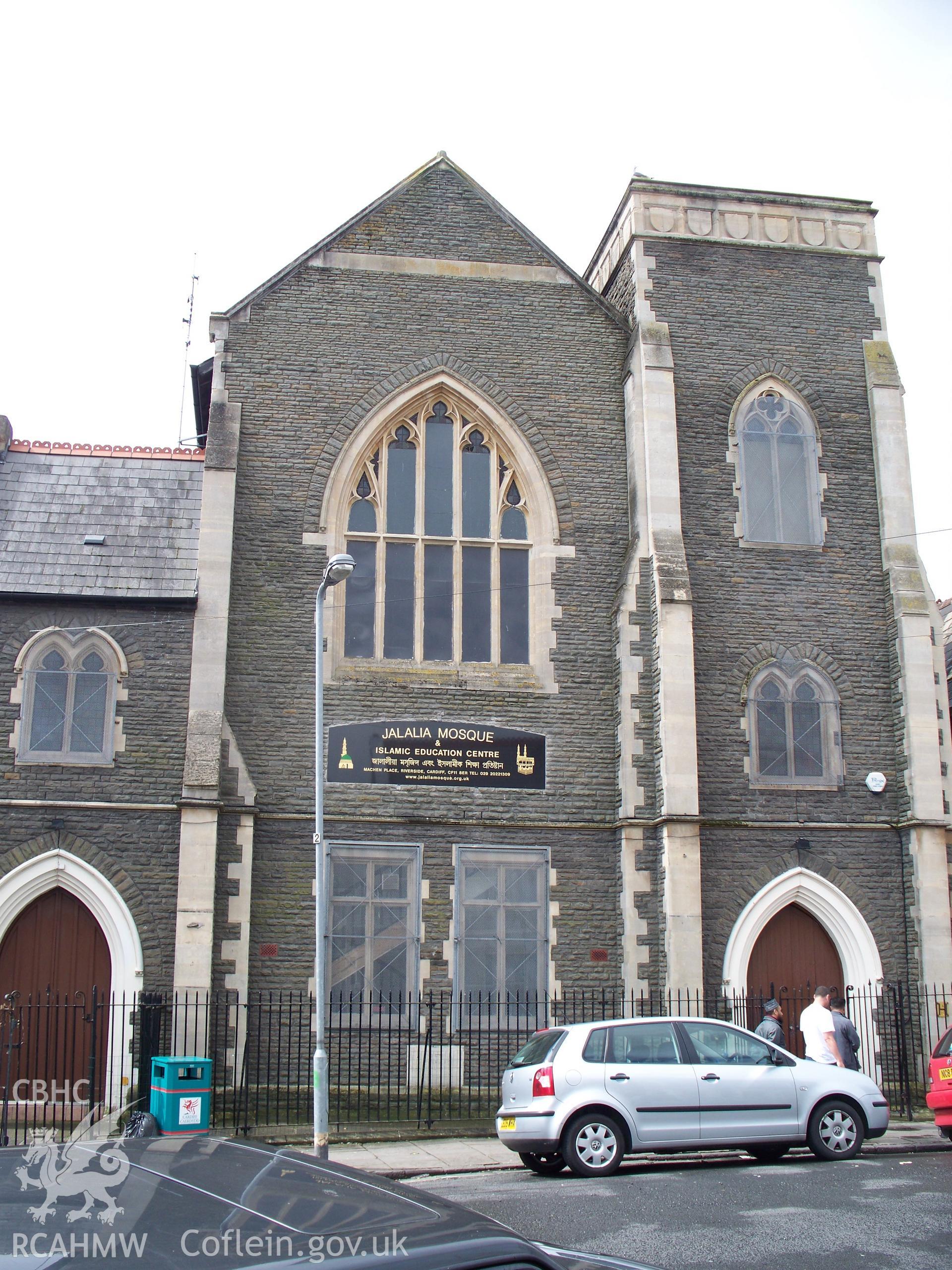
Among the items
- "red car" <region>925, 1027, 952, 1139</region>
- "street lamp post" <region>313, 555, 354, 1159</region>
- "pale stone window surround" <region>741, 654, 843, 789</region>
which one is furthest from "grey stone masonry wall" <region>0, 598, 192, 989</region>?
"red car" <region>925, 1027, 952, 1139</region>

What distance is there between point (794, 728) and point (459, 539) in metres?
5.64

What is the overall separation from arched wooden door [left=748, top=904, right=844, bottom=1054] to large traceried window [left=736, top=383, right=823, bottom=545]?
18.4ft

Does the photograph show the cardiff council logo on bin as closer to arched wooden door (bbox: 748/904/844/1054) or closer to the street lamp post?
the street lamp post

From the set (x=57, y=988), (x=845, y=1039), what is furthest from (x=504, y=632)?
(x=57, y=988)

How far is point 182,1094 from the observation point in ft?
42.3

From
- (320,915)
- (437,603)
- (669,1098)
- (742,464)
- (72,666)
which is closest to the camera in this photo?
(669,1098)

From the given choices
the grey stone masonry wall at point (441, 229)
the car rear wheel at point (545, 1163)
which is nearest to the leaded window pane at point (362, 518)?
the grey stone masonry wall at point (441, 229)

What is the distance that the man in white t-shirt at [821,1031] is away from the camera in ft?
43.3

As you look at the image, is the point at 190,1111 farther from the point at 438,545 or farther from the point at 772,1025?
the point at 438,545

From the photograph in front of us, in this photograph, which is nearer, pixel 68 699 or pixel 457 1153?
pixel 457 1153

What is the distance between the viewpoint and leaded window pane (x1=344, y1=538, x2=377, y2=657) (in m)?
17.7

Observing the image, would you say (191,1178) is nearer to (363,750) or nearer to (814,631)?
(363,750)

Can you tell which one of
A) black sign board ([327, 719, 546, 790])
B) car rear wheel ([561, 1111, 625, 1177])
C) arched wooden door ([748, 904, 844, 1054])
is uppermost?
black sign board ([327, 719, 546, 790])

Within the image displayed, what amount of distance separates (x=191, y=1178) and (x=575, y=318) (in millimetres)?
17626
